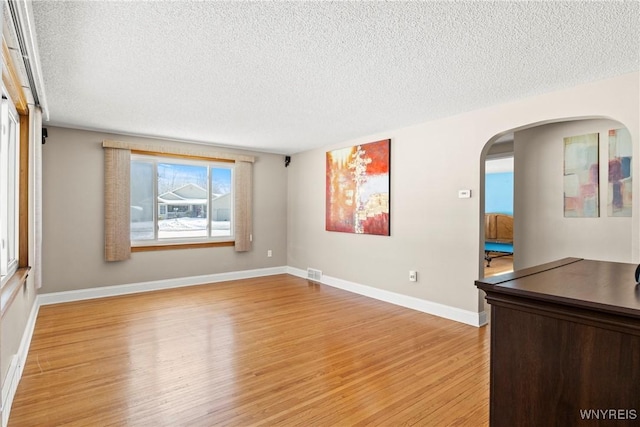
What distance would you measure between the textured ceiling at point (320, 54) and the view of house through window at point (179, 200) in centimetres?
149

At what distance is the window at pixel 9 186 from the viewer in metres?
2.60

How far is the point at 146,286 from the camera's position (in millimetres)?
5090

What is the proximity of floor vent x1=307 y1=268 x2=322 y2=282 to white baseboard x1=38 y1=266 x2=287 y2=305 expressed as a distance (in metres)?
0.79

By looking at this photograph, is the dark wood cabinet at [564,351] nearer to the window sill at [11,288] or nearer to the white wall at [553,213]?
the window sill at [11,288]

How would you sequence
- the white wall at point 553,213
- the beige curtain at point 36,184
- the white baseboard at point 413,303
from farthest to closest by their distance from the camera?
1. the white baseboard at point 413,303
2. the white wall at point 553,213
3. the beige curtain at point 36,184

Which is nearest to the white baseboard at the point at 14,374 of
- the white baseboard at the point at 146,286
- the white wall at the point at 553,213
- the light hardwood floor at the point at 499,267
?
the white baseboard at the point at 146,286

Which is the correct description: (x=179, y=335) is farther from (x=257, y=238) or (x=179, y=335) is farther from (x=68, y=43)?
(x=257, y=238)

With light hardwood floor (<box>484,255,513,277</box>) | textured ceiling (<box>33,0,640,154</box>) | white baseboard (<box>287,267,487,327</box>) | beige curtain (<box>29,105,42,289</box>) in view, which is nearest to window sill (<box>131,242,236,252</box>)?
beige curtain (<box>29,105,42,289</box>)

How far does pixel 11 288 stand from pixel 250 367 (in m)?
1.77

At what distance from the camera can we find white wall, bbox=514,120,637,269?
11.0 ft

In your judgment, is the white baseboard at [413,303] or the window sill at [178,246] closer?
the white baseboard at [413,303]

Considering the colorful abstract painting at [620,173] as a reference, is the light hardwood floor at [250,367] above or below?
below

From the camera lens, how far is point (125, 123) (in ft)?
14.0

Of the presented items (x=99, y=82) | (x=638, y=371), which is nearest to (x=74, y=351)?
(x=99, y=82)
